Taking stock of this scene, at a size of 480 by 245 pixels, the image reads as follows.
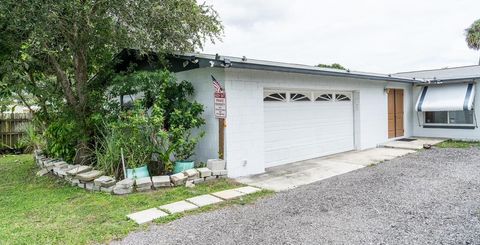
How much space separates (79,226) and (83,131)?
4.27m

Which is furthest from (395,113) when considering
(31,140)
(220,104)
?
(31,140)

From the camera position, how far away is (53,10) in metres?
6.42

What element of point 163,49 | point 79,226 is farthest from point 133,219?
point 163,49

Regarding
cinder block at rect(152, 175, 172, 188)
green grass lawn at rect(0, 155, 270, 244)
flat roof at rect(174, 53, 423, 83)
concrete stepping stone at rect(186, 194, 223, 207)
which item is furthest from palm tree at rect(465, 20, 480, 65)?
cinder block at rect(152, 175, 172, 188)

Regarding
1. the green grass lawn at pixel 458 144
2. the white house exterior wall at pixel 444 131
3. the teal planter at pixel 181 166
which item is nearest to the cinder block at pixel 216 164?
the teal planter at pixel 181 166

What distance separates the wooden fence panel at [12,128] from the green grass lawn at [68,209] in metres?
6.32

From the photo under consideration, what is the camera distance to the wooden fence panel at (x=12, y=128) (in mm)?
13516

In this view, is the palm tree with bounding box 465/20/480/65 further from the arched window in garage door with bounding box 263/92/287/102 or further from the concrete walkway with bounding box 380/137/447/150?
the arched window in garage door with bounding box 263/92/287/102

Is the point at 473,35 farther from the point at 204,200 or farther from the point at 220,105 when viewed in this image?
the point at 204,200

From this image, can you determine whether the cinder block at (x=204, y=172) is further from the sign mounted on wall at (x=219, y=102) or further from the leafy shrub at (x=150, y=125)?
the sign mounted on wall at (x=219, y=102)

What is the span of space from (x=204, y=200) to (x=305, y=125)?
5331 millimetres

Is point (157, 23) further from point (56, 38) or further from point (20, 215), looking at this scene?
point (20, 215)

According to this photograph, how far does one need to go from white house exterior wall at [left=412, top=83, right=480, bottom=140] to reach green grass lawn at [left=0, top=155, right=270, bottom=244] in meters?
12.1

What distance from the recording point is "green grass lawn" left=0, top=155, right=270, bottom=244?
4.46m
